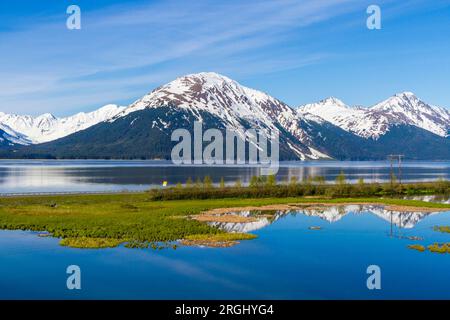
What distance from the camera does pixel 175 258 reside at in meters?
55.1

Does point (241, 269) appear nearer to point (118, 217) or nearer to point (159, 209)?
point (118, 217)

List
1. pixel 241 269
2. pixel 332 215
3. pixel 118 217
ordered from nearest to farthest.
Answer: pixel 241 269 → pixel 118 217 → pixel 332 215

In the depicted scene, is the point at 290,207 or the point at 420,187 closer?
the point at 290,207

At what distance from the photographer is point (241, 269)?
50406 mm

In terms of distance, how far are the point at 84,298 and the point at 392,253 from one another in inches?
1426

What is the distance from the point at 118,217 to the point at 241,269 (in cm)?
3721

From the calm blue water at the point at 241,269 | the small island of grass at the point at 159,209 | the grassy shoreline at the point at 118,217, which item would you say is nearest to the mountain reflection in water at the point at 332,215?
the small island of grass at the point at 159,209

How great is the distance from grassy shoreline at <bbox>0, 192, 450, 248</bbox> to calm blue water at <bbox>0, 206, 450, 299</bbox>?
4.28 metres

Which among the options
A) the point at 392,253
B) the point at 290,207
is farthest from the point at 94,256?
the point at 290,207

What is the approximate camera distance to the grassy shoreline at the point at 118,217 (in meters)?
66.1

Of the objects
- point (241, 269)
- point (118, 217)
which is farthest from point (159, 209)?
point (241, 269)

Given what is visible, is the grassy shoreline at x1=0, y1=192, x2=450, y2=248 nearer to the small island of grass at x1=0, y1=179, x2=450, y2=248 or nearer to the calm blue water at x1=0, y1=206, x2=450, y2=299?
the small island of grass at x1=0, y1=179, x2=450, y2=248
